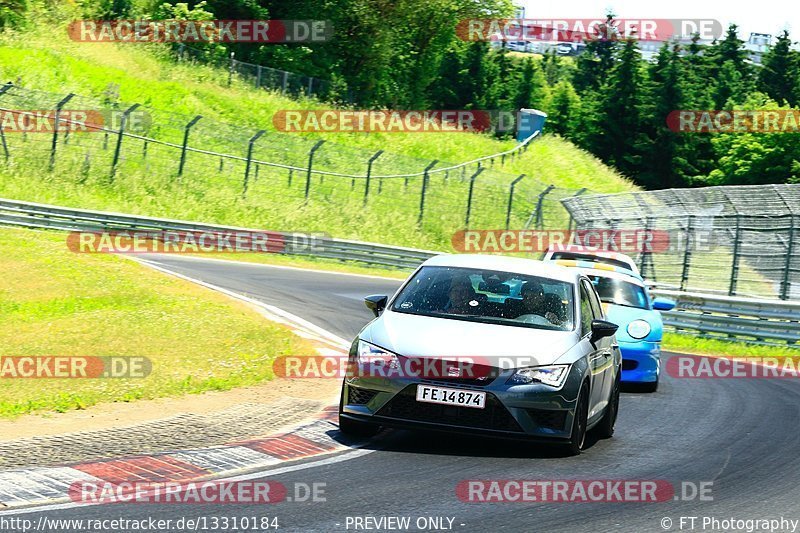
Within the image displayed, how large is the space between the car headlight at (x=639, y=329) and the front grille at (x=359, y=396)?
624 centimetres

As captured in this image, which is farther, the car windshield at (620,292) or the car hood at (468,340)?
the car windshield at (620,292)

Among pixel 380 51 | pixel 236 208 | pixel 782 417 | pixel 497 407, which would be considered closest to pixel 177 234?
pixel 236 208

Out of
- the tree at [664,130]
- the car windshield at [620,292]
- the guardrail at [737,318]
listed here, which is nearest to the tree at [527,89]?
the tree at [664,130]

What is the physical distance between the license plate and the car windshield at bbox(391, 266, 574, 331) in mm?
961

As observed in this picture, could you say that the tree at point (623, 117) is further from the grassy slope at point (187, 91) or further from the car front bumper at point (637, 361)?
the car front bumper at point (637, 361)

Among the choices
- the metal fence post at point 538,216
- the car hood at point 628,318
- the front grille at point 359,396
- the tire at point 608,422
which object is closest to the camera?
the front grille at point 359,396

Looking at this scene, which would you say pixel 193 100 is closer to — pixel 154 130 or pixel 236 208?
pixel 154 130

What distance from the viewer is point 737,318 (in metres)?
24.2

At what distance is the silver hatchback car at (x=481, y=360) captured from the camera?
28.2 ft

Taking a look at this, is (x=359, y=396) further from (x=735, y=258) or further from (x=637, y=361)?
(x=735, y=258)

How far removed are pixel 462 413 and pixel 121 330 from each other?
24.4ft

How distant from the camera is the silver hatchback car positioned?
339 inches

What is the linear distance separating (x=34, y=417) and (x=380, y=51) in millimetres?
60402

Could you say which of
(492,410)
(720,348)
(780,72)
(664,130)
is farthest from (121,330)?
(780,72)
